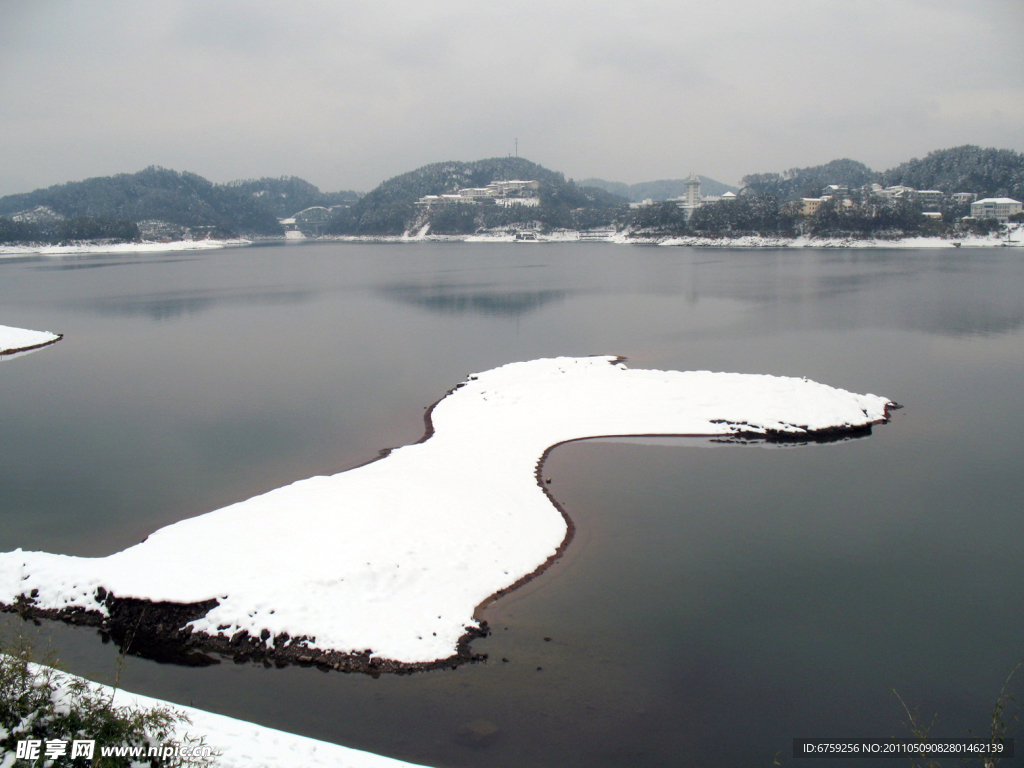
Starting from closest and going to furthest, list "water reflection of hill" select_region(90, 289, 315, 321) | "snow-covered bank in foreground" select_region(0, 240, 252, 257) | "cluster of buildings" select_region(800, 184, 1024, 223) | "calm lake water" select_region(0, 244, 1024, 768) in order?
"calm lake water" select_region(0, 244, 1024, 768) → "water reflection of hill" select_region(90, 289, 315, 321) → "cluster of buildings" select_region(800, 184, 1024, 223) → "snow-covered bank in foreground" select_region(0, 240, 252, 257)

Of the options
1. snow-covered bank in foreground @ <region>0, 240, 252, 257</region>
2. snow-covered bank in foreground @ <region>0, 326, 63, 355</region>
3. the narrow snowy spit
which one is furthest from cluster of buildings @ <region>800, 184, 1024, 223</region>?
the narrow snowy spit

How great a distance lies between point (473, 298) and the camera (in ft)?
165

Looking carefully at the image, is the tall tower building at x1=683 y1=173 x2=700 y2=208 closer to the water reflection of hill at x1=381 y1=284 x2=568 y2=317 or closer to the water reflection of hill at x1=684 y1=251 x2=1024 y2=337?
the water reflection of hill at x1=684 y1=251 x2=1024 y2=337

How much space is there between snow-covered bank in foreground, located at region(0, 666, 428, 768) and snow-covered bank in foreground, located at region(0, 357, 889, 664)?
1.82 m

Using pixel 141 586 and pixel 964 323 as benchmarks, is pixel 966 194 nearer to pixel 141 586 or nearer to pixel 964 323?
pixel 964 323

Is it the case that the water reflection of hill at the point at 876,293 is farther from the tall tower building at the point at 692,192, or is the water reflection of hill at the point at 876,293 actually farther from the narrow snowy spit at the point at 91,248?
the narrow snowy spit at the point at 91,248

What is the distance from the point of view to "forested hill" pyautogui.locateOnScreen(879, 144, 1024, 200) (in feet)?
456

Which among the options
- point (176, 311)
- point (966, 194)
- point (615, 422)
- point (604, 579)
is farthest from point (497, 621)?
point (966, 194)

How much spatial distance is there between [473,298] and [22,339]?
1055 inches

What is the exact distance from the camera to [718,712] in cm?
775

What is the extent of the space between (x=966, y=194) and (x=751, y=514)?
508 ft

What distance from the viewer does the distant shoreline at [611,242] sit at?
10374cm

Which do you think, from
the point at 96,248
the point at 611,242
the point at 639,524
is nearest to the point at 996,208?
the point at 611,242

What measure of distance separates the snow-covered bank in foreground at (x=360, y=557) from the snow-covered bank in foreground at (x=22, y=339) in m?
24.7
